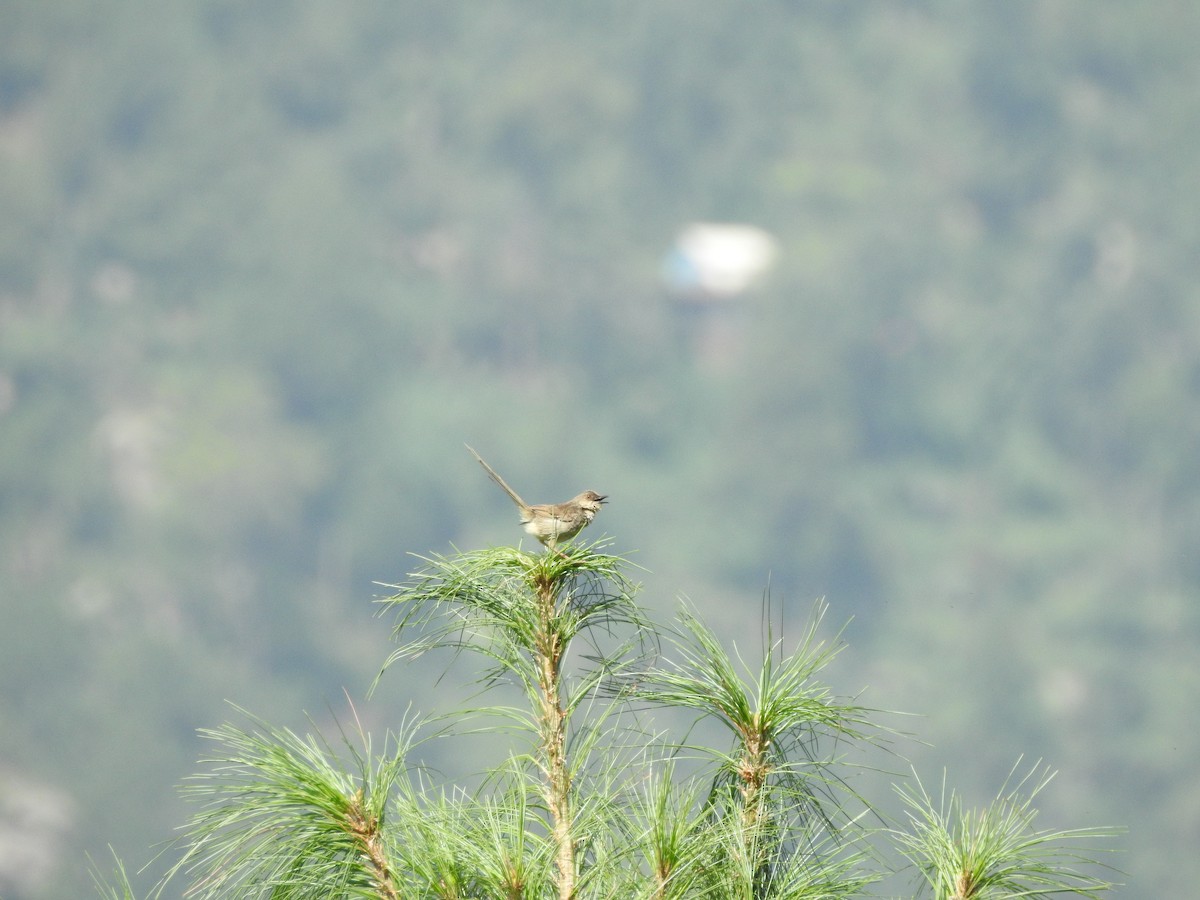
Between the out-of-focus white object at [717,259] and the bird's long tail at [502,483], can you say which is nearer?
the bird's long tail at [502,483]

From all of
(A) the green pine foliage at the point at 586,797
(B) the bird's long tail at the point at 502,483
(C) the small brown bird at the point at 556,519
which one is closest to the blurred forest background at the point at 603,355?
(C) the small brown bird at the point at 556,519

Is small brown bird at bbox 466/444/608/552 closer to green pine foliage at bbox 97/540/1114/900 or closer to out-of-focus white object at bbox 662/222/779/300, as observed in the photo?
green pine foliage at bbox 97/540/1114/900

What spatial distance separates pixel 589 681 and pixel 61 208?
172 metres

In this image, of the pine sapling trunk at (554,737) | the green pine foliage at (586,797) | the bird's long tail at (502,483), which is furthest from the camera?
the bird's long tail at (502,483)

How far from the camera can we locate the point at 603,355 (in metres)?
166

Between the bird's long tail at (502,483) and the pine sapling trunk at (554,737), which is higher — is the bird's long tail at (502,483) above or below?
above

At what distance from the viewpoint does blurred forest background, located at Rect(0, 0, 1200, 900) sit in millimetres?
129250

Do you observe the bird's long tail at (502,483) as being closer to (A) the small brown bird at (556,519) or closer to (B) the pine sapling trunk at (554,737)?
(A) the small brown bird at (556,519)

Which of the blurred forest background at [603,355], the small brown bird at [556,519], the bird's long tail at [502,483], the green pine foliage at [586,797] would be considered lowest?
the green pine foliage at [586,797]

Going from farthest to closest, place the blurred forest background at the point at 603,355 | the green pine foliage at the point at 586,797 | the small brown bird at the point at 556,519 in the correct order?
the blurred forest background at the point at 603,355 < the small brown bird at the point at 556,519 < the green pine foliage at the point at 586,797

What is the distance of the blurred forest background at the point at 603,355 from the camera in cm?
12925

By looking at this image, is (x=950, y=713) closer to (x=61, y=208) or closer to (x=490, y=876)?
(x=61, y=208)

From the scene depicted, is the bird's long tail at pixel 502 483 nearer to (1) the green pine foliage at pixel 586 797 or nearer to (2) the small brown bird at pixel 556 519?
(2) the small brown bird at pixel 556 519

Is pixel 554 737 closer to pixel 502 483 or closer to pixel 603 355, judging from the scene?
pixel 502 483
